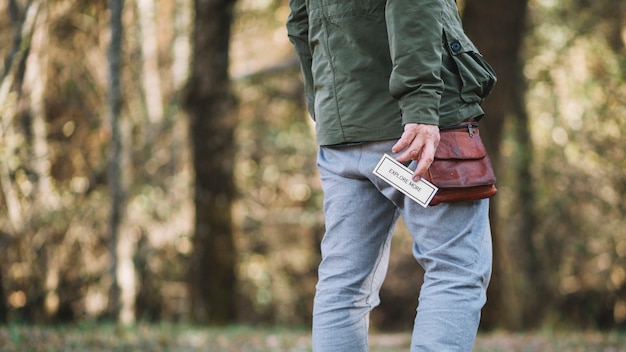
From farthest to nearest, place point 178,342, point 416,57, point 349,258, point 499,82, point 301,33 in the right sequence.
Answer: point 499,82 < point 178,342 < point 301,33 < point 349,258 < point 416,57

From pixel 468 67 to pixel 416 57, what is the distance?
21cm

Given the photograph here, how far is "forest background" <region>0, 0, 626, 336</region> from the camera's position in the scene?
7.79 m

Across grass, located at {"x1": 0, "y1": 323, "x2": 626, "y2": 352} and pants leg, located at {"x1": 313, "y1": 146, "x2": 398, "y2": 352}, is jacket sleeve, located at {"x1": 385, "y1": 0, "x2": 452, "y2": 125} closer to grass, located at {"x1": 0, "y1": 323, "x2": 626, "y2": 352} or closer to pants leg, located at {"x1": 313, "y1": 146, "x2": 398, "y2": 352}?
pants leg, located at {"x1": 313, "y1": 146, "x2": 398, "y2": 352}

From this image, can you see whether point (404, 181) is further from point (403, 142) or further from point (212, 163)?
point (212, 163)

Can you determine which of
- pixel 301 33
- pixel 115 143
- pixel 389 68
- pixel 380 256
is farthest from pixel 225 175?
pixel 389 68

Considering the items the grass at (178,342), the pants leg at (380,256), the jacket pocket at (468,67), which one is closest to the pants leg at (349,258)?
the pants leg at (380,256)

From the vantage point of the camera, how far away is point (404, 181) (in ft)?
6.98

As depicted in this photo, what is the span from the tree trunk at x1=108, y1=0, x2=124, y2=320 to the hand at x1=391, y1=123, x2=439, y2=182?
19.5ft

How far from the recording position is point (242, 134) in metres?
11.1

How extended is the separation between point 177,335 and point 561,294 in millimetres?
7755

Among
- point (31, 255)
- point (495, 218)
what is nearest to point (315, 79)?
point (495, 218)

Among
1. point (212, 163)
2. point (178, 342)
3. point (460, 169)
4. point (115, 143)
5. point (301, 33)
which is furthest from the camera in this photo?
point (115, 143)

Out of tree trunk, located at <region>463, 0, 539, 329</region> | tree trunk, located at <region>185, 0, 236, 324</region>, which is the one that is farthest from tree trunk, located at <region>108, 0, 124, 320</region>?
tree trunk, located at <region>463, 0, 539, 329</region>

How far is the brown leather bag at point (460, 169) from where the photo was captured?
7.06 ft
